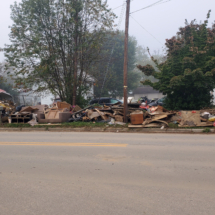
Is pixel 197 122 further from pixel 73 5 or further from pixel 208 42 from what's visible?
pixel 73 5

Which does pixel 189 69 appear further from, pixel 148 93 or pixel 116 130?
pixel 148 93

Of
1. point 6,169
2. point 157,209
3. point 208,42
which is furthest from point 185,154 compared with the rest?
point 208,42

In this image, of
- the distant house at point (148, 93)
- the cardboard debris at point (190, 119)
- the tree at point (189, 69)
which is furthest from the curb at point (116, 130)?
the distant house at point (148, 93)

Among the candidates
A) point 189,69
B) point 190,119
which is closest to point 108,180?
point 190,119

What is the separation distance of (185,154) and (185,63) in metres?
8.88

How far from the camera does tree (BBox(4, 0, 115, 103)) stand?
1702cm

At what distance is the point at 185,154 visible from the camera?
657 centimetres

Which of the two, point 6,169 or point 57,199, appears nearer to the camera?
point 57,199

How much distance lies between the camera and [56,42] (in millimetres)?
17641

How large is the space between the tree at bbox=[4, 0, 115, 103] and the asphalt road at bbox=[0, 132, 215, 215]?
11.2 m

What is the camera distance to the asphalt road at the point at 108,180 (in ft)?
11.7

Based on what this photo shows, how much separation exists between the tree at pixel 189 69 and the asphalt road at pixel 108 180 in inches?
282

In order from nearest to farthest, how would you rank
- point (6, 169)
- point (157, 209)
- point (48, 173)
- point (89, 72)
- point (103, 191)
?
point (157, 209) → point (103, 191) → point (48, 173) → point (6, 169) → point (89, 72)

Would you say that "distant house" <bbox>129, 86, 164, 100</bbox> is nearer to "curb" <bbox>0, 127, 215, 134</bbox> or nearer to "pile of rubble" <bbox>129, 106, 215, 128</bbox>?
"pile of rubble" <bbox>129, 106, 215, 128</bbox>
